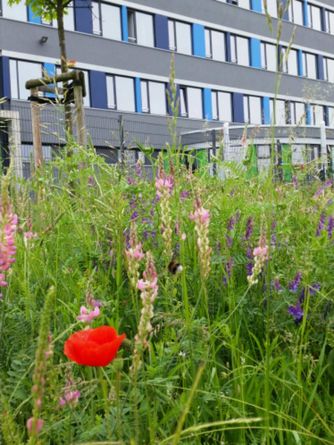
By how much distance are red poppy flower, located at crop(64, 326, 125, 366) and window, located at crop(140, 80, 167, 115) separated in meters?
32.5

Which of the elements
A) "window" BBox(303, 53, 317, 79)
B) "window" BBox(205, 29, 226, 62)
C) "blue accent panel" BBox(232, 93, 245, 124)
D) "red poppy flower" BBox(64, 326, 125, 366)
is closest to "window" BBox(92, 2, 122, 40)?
"window" BBox(205, 29, 226, 62)

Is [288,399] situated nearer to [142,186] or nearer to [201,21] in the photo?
[142,186]

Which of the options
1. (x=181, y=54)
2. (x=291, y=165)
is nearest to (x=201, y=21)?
(x=181, y=54)

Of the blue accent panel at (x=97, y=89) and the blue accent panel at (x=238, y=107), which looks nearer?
the blue accent panel at (x=97, y=89)

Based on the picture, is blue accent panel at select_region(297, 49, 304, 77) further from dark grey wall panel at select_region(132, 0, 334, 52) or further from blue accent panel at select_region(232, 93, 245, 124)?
blue accent panel at select_region(232, 93, 245, 124)

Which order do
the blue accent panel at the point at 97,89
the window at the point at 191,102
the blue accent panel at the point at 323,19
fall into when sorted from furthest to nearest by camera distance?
the blue accent panel at the point at 323,19
the window at the point at 191,102
the blue accent panel at the point at 97,89

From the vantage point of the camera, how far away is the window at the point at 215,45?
37.4 meters

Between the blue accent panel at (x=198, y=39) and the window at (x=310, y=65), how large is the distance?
33.4 feet

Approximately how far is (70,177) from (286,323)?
3.90 ft

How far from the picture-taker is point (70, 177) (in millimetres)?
2742

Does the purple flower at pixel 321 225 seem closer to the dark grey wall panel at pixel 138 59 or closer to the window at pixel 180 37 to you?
the dark grey wall panel at pixel 138 59

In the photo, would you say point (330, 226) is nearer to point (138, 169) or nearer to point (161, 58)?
point (138, 169)

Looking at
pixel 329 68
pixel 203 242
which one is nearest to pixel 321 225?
pixel 203 242

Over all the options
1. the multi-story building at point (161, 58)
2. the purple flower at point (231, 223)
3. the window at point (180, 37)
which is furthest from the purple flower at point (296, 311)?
the window at point (180, 37)
